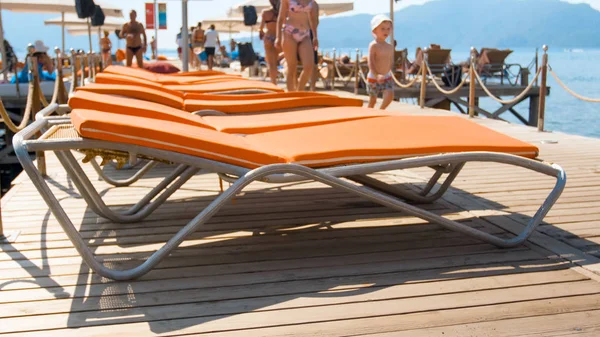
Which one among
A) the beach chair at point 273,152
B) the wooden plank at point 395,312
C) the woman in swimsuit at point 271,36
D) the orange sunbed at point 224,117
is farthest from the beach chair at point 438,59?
the wooden plank at point 395,312

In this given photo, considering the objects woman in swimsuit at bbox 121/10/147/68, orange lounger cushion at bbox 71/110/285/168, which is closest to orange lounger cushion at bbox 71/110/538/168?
orange lounger cushion at bbox 71/110/285/168

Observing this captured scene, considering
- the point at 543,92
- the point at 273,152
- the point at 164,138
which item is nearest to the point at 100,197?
the point at 164,138

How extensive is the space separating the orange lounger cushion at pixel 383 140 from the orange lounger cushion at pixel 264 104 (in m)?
0.73

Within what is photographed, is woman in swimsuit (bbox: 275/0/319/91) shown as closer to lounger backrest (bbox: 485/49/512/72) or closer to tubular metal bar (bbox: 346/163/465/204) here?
tubular metal bar (bbox: 346/163/465/204)

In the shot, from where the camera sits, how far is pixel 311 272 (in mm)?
2479

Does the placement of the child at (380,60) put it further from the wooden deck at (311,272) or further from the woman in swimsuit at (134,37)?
the woman in swimsuit at (134,37)

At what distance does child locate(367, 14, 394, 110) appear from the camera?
6379 mm

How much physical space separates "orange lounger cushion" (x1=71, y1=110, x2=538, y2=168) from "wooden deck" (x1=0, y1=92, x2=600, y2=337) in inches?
16.1

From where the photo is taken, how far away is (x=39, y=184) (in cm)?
221

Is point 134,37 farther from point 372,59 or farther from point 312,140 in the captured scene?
point 312,140

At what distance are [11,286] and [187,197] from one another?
5.10ft

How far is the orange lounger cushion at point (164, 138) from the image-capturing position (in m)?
2.30

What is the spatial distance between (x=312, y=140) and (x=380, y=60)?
4.06 metres

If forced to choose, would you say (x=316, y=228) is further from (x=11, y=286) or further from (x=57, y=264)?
(x=11, y=286)
